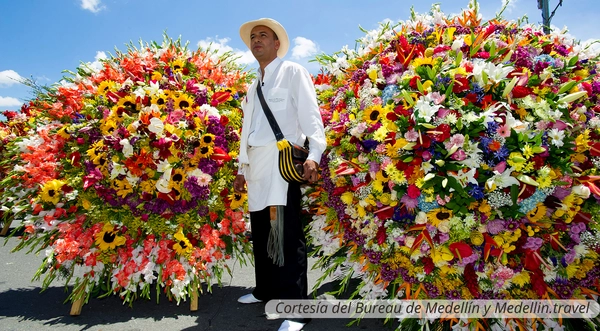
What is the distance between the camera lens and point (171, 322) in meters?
3.25

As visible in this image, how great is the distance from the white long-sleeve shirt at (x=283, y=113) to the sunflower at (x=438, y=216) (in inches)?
35.3

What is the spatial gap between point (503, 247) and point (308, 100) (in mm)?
1612

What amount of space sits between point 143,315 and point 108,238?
0.73 metres

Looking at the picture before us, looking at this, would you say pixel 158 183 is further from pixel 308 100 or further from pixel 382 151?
pixel 382 151

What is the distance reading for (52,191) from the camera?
331 centimetres

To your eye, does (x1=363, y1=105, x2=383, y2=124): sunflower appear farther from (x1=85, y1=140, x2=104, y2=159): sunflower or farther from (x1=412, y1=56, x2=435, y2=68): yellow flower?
(x1=85, y1=140, x2=104, y2=159): sunflower

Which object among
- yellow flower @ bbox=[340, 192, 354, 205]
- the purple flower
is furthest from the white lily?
yellow flower @ bbox=[340, 192, 354, 205]

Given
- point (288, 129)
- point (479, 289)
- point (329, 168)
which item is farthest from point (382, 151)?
point (479, 289)

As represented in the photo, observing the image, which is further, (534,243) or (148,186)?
(148,186)

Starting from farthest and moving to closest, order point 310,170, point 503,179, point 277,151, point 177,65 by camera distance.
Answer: point 177,65 → point 277,151 → point 310,170 → point 503,179

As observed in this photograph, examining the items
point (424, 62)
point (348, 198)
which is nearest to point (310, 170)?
point (348, 198)

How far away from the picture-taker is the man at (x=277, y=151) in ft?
9.84

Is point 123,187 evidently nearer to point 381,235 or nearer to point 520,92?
point 381,235

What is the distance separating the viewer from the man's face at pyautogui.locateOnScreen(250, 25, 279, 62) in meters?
3.28
